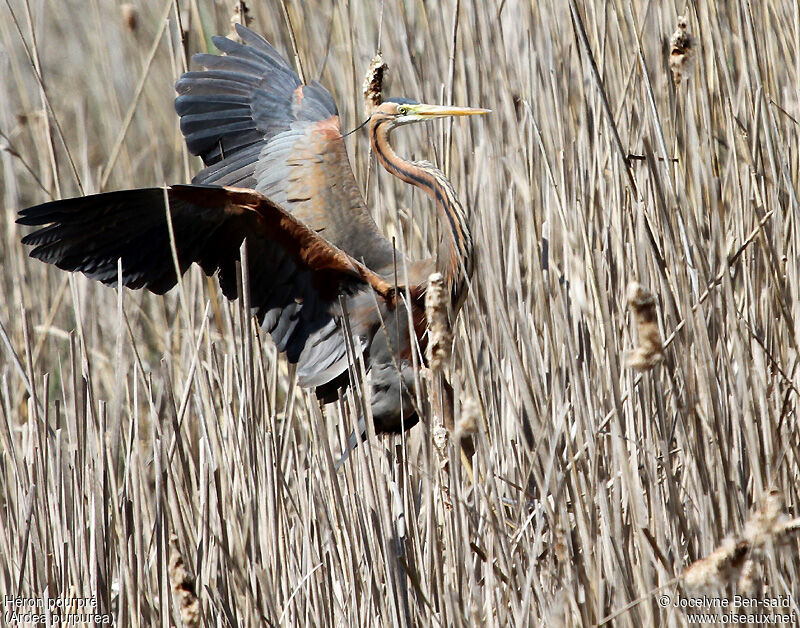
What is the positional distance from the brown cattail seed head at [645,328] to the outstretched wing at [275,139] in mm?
1546

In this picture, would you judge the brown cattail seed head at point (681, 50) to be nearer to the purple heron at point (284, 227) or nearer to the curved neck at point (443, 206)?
the purple heron at point (284, 227)

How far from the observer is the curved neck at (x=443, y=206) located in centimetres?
233

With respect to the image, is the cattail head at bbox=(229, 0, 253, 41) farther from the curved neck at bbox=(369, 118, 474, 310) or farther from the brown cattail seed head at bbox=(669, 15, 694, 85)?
the brown cattail seed head at bbox=(669, 15, 694, 85)

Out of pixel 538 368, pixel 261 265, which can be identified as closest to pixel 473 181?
pixel 261 265

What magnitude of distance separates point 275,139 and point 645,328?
77.9 inches

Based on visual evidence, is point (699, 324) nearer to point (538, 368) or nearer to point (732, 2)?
point (538, 368)

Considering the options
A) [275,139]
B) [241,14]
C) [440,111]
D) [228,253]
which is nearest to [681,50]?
[440,111]

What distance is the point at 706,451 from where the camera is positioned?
1531 millimetres

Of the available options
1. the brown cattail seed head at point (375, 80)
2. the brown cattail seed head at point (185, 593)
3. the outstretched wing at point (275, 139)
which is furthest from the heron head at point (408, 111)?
the brown cattail seed head at point (185, 593)

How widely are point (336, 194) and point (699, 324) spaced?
1494 mm

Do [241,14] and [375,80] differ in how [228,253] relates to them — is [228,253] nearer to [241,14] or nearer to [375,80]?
[375,80]

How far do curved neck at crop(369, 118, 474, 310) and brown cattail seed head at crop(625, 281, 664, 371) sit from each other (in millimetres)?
1151

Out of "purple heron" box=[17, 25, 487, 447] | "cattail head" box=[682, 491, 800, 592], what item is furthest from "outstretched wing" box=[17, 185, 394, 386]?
"cattail head" box=[682, 491, 800, 592]

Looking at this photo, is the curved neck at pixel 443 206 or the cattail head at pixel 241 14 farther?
Answer: the cattail head at pixel 241 14
